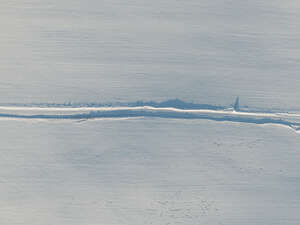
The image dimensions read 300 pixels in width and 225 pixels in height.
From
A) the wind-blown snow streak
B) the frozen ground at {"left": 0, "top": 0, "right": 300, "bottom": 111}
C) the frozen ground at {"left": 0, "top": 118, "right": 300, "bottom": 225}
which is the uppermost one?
the frozen ground at {"left": 0, "top": 0, "right": 300, "bottom": 111}

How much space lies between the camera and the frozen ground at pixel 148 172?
206 cm

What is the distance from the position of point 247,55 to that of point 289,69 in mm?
406

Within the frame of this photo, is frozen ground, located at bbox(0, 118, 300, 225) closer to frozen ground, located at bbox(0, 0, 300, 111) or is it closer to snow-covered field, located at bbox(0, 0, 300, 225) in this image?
snow-covered field, located at bbox(0, 0, 300, 225)

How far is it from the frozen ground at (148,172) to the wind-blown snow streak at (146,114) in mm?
53

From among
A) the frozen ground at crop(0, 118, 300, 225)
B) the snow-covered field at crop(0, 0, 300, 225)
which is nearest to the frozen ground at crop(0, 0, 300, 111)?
the snow-covered field at crop(0, 0, 300, 225)

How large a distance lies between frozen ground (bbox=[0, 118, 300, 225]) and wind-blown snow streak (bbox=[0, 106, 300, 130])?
53 millimetres

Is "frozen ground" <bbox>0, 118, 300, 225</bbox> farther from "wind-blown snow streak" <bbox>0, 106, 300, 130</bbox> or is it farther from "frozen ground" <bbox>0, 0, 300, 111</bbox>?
"frozen ground" <bbox>0, 0, 300, 111</bbox>

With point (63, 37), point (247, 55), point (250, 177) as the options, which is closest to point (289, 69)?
point (247, 55)

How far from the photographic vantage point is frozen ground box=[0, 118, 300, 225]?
2061 millimetres

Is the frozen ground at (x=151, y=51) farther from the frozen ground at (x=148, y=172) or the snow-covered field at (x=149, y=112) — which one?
the frozen ground at (x=148, y=172)

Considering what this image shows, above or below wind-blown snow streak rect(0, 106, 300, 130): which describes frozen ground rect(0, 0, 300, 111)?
above

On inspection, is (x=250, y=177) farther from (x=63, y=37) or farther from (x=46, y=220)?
(x=63, y=37)

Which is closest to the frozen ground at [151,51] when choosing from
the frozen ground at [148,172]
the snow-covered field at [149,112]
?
the snow-covered field at [149,112]

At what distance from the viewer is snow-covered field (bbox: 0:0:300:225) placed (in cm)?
207
